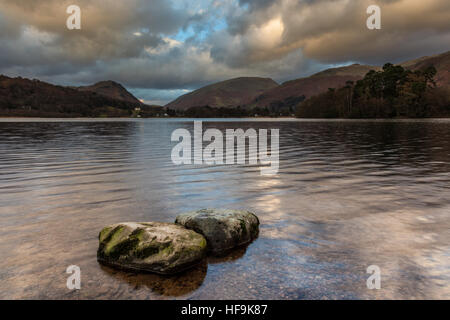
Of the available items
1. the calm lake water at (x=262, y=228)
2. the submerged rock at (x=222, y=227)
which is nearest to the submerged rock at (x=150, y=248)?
the calm lake water at (x=262, y=228)

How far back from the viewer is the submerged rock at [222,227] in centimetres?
937

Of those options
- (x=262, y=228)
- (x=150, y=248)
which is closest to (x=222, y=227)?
(x=262, y=228)

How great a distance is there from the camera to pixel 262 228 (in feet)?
36.4

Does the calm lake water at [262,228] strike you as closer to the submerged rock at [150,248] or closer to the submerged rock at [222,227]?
the submerged rock at [150,248]

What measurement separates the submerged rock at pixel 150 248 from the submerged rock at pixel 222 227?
51 centimetres

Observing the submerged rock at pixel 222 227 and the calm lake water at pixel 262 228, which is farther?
the submerged rock at pixel 222 227

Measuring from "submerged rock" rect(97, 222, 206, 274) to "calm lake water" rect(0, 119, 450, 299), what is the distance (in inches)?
11.4

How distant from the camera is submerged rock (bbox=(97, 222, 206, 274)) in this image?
26.3ft

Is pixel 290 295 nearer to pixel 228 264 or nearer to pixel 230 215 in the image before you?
pixel 228 264

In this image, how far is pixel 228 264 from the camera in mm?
8383

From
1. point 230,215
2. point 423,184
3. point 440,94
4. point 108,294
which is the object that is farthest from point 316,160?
point 440,94

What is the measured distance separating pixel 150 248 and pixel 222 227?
2346mm
